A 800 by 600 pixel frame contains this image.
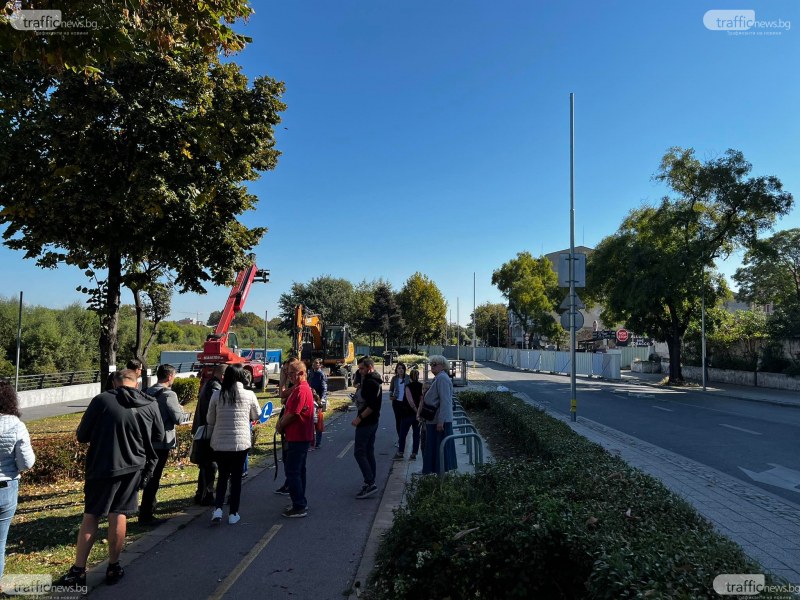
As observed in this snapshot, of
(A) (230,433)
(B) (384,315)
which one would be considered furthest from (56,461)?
(B) (384,315)

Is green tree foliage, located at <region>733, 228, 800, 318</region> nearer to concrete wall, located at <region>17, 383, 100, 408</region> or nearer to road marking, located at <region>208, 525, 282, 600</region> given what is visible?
road marking, located at <region>208, 525, 282, 600</region>

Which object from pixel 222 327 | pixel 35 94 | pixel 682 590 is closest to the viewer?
pixel 682 590

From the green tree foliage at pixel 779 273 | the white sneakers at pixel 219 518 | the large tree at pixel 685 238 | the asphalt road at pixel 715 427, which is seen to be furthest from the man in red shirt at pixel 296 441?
the green tree foliage at pixel 779 273

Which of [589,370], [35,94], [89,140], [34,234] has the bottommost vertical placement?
[589,370]

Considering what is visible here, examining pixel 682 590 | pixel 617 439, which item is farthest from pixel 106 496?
pixel 617 439

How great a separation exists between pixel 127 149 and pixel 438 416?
716 centimetres

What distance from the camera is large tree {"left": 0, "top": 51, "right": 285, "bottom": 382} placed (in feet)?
27.9

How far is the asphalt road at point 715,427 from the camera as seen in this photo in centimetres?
892

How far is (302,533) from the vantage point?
5.51 metres

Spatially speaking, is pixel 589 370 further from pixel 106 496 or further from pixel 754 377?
pixel 106 496

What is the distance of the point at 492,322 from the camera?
9844 cm

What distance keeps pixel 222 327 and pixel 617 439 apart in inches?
413

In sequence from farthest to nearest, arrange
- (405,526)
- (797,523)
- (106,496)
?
1. (797,523)
2. (106,496)
3. (405,526)

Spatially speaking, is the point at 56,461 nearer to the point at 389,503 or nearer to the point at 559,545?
the point at 389,503
